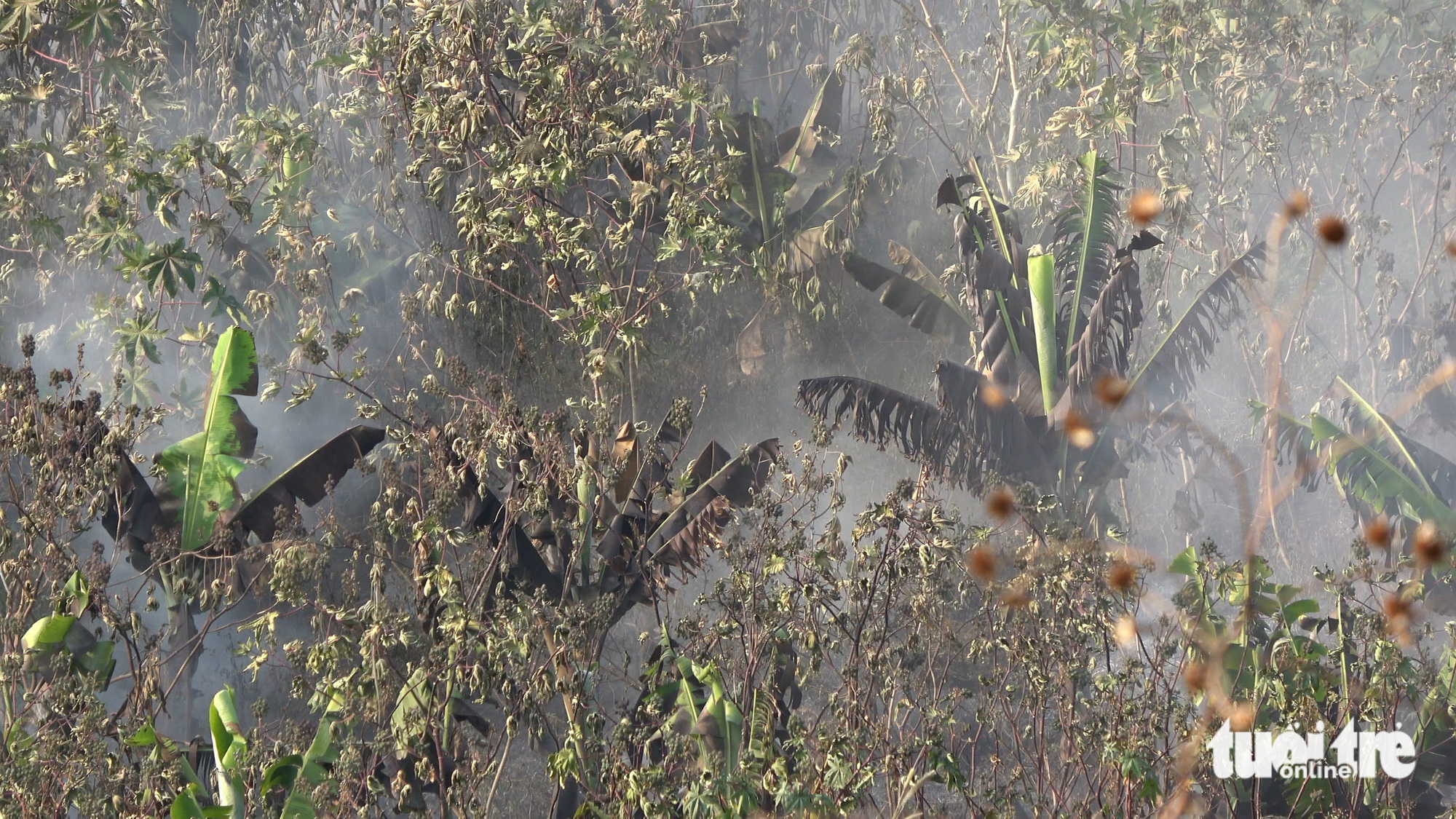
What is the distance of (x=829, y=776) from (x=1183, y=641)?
2597 mm

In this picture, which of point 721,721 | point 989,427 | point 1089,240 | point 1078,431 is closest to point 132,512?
point 721,721

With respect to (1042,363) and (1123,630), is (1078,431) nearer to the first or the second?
(1042,363)

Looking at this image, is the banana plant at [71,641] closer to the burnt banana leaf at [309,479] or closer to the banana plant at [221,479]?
the banana plant at [221,479]

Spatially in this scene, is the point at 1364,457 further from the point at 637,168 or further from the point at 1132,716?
the point at 637,168

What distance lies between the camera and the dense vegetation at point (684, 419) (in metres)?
Answer: 5.24

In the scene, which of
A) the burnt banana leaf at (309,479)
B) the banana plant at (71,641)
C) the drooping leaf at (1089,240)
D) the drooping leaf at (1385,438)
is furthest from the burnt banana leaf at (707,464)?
the drooping leaf at (1385,438)

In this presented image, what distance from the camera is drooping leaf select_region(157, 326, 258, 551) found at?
6445 millimetres

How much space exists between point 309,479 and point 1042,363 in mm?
4985

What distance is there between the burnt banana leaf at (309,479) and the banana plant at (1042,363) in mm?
3028

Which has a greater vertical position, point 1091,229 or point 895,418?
point 1091,229

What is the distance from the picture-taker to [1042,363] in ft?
28.4

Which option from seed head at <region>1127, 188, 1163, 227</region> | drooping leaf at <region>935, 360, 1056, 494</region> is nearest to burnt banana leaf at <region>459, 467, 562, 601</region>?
drooping leaf at <region>935, 360, 1056, 494</region>

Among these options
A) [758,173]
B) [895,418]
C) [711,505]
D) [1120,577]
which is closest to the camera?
[1120,577]

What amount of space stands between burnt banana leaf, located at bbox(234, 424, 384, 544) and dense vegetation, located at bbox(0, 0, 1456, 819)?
0.03 meters
